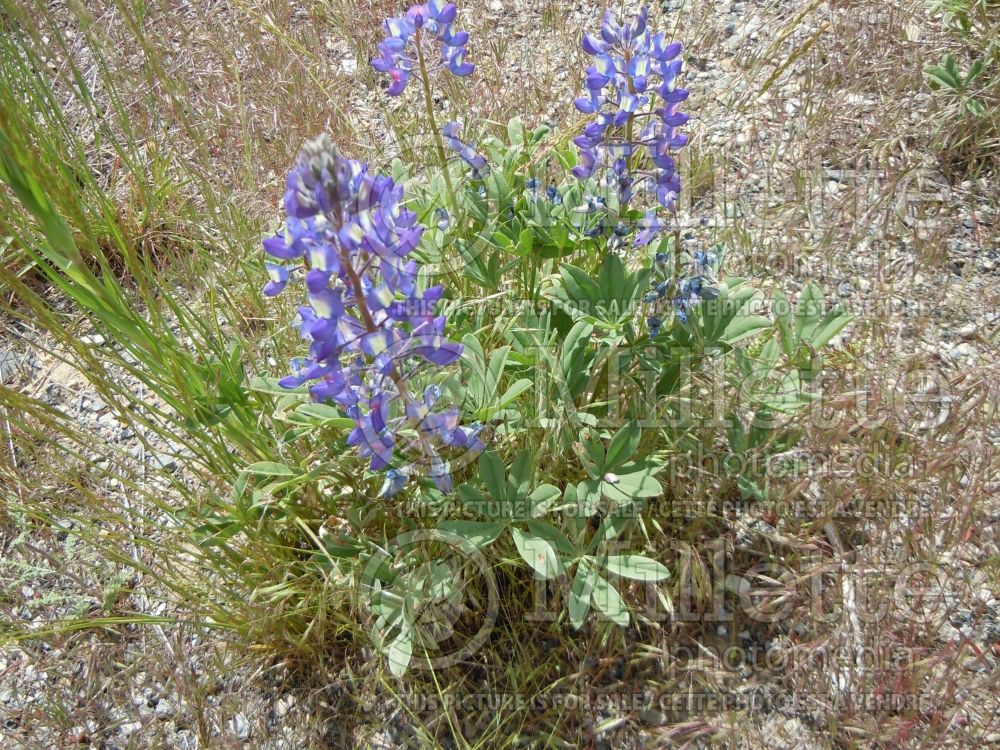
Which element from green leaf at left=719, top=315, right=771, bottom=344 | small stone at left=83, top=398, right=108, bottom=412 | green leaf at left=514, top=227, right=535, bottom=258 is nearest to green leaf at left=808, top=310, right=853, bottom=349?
green leaf at left=719, top=315, right=771, bottom=344

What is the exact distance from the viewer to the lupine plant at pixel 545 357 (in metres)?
1.49

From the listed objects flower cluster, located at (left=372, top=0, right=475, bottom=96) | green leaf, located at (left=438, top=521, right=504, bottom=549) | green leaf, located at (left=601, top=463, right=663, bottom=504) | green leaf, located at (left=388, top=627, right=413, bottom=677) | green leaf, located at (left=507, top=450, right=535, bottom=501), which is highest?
flower cluster, located at (left=372, top=0, right=475, bottom=96)

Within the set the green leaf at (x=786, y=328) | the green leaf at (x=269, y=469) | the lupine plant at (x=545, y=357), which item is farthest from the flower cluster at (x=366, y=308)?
the green leaf at (x=786, y=328)

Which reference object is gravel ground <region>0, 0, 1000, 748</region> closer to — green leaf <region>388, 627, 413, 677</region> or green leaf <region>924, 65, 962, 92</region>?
green leaf <region>924, 65, 962, 92</region>

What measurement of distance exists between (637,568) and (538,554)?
0.72 feet

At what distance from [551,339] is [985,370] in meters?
1.18

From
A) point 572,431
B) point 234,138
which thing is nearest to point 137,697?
point 572,431

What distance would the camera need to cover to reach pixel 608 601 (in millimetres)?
1561

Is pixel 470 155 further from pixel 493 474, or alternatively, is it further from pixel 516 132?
pixel 493 474

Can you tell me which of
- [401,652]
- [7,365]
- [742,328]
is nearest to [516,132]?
[742,328]

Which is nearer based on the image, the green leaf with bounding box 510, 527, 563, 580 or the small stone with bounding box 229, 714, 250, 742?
the green leaf with bounding box 510, 527, 563, 580

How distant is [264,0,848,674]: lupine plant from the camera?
1.49m

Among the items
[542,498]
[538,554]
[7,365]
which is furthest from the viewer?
[7,365]

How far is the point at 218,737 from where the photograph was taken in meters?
1.76
